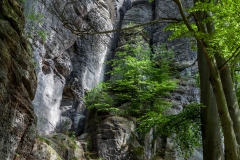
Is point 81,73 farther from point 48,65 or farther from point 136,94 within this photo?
point 136,94

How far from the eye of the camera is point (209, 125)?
5754 millimetres

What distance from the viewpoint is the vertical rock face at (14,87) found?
15.8ft

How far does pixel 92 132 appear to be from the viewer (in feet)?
39.2

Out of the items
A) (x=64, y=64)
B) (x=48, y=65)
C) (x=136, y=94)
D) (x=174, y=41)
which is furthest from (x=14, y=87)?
(x=174, y=41)

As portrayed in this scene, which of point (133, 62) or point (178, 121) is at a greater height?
point (133, 62)

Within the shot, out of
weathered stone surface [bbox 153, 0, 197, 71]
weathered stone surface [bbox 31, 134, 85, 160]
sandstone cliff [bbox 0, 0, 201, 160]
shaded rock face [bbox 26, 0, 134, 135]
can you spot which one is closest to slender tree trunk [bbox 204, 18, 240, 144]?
sandstone cliff [bbox 0, 0, 201, 160]

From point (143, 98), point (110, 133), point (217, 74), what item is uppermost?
point (143, 98)

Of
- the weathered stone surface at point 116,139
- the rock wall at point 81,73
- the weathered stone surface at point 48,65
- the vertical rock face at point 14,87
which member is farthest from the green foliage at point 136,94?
the vertical rock face at point 14,87

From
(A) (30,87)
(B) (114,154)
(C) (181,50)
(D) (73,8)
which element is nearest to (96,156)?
(B) (114,154)

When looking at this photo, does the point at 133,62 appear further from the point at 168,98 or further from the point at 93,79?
the point at 93,79

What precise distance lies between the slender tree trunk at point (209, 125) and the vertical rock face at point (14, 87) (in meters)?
3.93

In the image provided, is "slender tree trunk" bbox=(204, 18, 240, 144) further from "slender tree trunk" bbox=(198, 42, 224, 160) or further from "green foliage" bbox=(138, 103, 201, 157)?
"green foliage" bbox=(138, 103, 201, 157)

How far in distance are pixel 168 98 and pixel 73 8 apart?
290 inches

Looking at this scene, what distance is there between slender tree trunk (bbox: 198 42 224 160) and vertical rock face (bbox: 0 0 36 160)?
3927 millimetres
